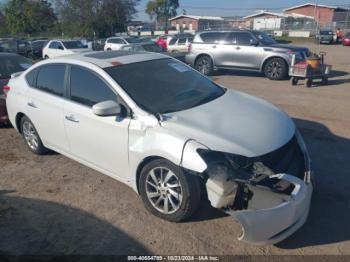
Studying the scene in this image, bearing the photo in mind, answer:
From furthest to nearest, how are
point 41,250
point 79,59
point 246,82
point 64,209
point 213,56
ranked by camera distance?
point 213,56 → point 246,82 → point 79,59 → point 64,209 → point 41,250

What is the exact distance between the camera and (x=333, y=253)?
122 inches

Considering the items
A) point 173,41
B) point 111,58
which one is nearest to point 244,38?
point 173,41

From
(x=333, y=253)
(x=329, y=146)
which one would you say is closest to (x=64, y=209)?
(x=333, y=253)

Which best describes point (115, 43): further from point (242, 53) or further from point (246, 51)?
point (246, 51)

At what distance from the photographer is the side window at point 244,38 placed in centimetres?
1265

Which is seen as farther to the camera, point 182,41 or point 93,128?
point 182,41

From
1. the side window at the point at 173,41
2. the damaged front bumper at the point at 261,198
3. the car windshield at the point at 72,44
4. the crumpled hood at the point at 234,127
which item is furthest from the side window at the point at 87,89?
the car windshield at the point at 72,44

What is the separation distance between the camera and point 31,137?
536cm

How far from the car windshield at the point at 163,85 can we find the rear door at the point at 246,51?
8.24m

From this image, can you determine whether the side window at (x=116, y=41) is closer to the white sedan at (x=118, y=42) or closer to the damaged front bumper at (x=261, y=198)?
the white sedan at (x=118, y=42)

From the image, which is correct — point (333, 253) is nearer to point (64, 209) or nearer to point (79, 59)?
point (64, 209)

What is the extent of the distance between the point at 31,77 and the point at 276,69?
9.07 m

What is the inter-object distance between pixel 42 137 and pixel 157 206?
237cm

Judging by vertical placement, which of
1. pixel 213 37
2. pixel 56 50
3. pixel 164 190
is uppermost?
pixel 213 37
